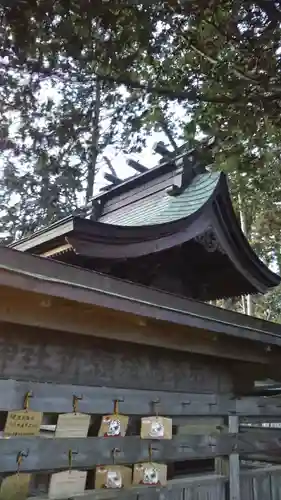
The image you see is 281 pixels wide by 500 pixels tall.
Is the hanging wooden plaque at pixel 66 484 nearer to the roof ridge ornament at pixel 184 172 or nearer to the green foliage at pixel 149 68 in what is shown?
the green foliage at pixel 149 68

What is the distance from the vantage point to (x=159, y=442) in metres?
4.08

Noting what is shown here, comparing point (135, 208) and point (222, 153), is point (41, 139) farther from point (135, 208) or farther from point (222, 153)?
point (135, 208)

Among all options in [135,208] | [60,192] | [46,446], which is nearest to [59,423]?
[46,446]

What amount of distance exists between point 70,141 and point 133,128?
66 centimetres

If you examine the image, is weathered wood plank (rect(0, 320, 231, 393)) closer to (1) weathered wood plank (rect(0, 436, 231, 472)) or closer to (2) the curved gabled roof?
(1) weathered wood plank (rect(0, 436, 231, 472))

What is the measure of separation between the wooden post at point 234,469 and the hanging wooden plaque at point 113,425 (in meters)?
1.39

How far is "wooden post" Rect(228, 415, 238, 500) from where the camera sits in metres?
4.52

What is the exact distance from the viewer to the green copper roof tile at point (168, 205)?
244 inches

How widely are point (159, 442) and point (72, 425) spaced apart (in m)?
0.95

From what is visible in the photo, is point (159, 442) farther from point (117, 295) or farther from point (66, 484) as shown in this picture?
point (117, 295)

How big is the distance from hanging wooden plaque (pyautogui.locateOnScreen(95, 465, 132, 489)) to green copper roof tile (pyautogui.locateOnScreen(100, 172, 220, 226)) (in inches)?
117

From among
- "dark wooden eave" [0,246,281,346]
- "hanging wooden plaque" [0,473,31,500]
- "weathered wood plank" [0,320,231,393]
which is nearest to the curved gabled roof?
"weathered wood plank" [0,320,231,393]

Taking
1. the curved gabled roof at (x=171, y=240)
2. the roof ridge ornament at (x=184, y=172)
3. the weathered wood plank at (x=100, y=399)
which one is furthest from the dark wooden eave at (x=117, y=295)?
the roof ridge ornament at (x=184, y=172)

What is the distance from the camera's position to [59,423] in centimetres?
346
